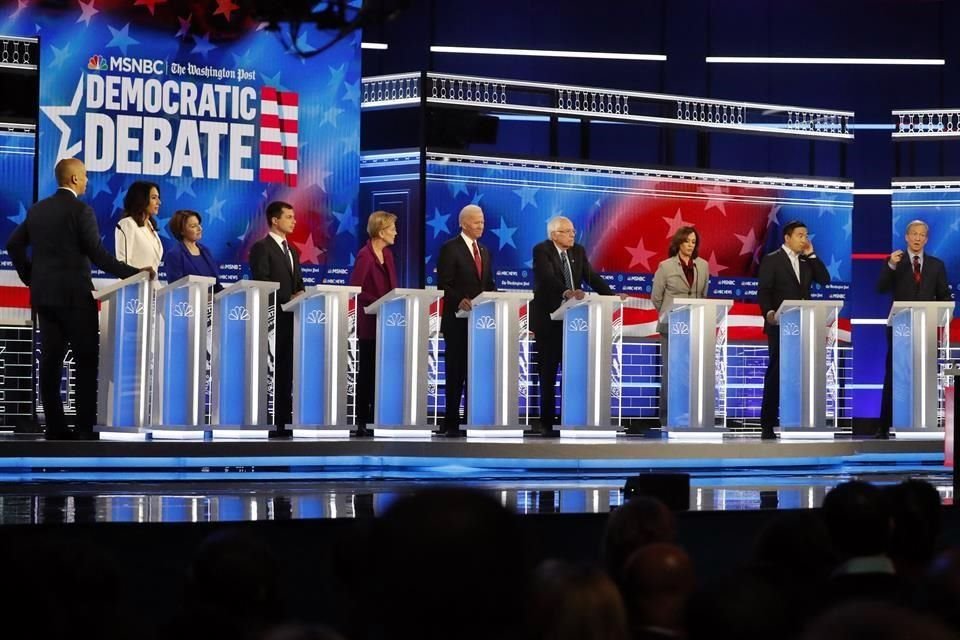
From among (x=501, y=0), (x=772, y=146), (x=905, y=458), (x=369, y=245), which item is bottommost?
(x=905, y=458)

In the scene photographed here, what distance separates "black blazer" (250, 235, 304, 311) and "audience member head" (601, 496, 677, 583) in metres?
6.71

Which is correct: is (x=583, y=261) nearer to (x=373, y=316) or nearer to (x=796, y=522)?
(x=373, y=316)

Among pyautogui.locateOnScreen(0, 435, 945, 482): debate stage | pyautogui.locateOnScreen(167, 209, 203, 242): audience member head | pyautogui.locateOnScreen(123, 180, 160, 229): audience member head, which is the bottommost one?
pyautogui.locateOnScreen(0, 435, 945, 482): debate stage

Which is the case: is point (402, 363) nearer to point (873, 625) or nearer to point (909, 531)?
point (909, 531)

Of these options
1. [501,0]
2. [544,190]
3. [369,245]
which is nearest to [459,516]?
[369,245]

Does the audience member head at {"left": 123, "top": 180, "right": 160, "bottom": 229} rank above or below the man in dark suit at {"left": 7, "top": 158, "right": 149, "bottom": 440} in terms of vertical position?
above

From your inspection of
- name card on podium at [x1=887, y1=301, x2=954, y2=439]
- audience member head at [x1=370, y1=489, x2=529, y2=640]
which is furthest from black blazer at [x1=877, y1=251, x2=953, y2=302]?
audience member head at [x1=370, y1=489, x2=529, y2=640]

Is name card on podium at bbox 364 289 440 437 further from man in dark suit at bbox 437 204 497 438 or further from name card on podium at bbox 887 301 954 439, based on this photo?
name card on podium at bbox 887 301 954 439

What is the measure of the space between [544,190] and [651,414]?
2102 millimetres

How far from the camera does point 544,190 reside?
12352 millimetres

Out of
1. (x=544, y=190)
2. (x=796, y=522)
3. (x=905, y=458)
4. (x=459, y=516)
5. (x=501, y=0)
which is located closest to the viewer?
(x=459, y=516)

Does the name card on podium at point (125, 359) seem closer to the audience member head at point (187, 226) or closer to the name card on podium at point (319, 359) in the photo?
the audience member head at point (187, 226)

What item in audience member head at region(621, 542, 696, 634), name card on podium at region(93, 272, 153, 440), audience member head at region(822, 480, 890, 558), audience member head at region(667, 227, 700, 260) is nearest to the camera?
audience member head at region(621, 542, 696, 634)

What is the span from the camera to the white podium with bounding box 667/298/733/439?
10.7 metres
